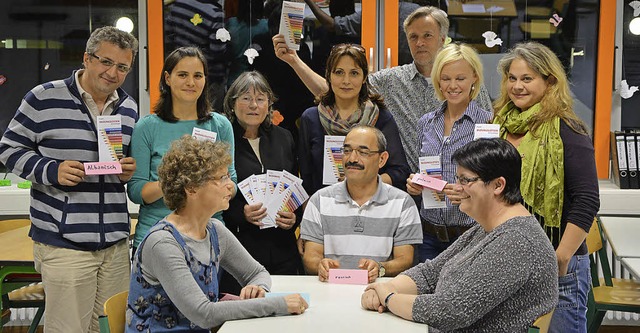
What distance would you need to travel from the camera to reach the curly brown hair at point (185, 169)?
253 cm

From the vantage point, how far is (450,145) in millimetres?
3309

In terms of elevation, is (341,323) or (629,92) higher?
(629,92)

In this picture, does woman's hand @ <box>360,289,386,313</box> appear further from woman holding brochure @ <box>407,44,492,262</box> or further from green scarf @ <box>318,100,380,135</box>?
green scarf @ <box>318,100,380,135</box>

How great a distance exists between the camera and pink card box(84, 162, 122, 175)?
10.0 feet

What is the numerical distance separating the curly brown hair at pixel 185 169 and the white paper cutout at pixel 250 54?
2866mm

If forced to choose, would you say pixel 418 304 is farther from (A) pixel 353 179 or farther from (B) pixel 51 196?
(B) pixel 51 196

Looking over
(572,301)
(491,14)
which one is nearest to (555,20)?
(491,14)

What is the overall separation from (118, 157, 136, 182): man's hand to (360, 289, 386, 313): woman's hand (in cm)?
130

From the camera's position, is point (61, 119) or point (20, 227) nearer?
point (61, 119)

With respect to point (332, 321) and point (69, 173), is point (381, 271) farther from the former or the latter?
point (69, 173)

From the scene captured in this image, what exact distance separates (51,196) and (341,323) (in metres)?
1.57

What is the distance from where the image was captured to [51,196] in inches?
123

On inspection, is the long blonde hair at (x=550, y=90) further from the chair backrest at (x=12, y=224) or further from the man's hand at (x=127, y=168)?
the chair backrest at (x=12, y=224)

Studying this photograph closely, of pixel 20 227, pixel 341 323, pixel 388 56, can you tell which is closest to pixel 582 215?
pixel 341 323
